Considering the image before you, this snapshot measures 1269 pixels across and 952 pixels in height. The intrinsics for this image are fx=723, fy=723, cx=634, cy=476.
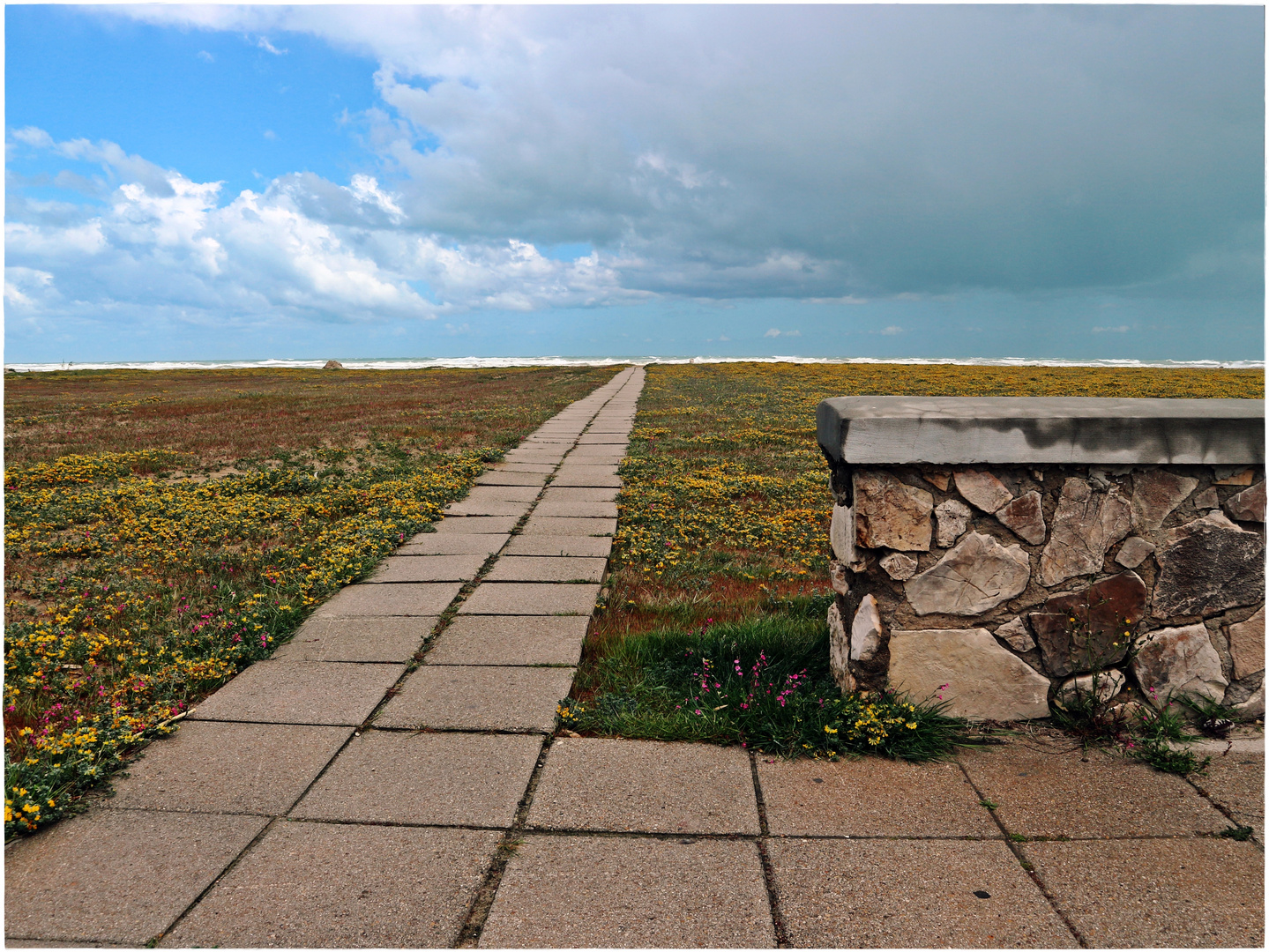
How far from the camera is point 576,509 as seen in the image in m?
6.41

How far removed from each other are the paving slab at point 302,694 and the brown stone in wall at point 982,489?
243cm

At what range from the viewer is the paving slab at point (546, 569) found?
14.9 ft

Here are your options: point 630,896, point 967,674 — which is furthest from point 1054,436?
point 630,896

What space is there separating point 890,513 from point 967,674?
70 cm

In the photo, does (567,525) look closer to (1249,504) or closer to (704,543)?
(704,543)

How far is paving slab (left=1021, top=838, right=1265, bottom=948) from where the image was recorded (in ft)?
5.81

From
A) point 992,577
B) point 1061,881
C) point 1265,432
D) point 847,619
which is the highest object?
point 1265,432

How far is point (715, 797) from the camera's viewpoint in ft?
7.62

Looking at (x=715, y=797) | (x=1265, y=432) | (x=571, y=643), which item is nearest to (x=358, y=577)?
(x=571, y=643)

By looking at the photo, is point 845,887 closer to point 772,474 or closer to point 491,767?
point 491,767

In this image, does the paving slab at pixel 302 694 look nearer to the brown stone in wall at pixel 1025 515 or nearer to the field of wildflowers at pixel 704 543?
the field of wildflowers at pixel 704 543

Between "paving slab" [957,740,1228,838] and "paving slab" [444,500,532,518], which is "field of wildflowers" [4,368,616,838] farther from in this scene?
"paving slab" [957,740,1228,838]

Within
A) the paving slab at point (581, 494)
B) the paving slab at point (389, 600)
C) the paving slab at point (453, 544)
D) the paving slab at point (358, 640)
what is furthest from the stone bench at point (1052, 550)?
the paving slab at point (581, 494)

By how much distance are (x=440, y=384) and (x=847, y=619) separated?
26.0 metres
